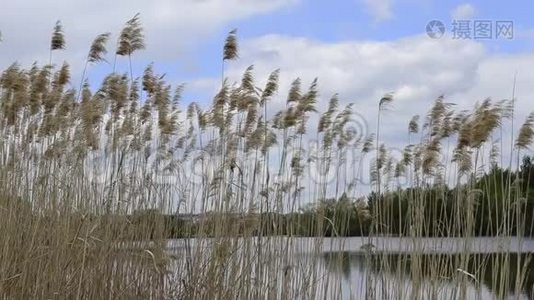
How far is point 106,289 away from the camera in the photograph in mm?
4234

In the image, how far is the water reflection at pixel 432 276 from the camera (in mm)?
3922

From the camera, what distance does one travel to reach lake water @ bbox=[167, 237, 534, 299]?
13.0 ft

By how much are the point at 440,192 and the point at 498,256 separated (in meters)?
0.48

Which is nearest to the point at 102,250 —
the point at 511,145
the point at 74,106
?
the point at 74,106

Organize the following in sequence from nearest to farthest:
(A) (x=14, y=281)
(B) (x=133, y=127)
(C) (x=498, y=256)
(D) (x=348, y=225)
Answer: (C) (x=498, y=256) → (A) (x=14, y=281) → (D) (x=348, y=225) → (B) (x=133, y=127)

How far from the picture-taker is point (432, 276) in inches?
157

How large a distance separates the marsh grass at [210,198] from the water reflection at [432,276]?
0.04ft

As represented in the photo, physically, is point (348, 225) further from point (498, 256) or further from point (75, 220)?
point (75, 220)

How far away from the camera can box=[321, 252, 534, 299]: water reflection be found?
12.9 feet

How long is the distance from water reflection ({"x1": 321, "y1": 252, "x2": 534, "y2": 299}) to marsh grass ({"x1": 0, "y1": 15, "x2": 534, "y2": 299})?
0.01 m

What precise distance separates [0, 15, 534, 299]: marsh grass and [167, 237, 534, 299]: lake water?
1 cm

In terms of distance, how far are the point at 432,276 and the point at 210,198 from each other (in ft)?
4.18

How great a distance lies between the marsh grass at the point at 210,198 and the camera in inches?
161

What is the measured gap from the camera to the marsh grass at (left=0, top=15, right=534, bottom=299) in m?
4.09
